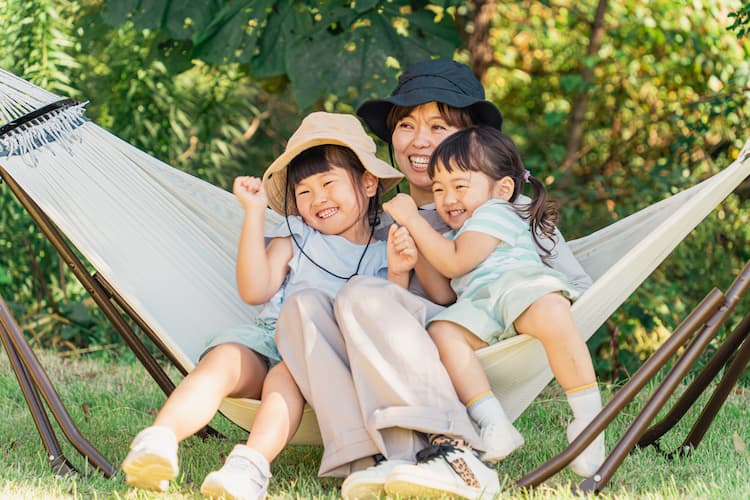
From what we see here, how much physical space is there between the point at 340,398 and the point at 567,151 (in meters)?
3.55

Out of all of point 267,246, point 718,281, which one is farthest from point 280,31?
point 718,281

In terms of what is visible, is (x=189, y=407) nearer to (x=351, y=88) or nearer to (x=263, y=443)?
(x=263, y=443)

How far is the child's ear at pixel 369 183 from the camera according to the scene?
2.50 metres

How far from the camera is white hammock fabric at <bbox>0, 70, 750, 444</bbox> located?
221cm

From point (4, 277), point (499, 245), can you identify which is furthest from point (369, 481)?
point (4, 277)

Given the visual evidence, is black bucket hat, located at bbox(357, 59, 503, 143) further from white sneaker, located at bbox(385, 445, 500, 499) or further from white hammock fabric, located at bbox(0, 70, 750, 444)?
white sneaker, located at bbox(385, 445, 500, 499)

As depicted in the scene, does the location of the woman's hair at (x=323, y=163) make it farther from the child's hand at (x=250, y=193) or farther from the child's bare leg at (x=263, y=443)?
the child's bare leg at (x=263, y=443)

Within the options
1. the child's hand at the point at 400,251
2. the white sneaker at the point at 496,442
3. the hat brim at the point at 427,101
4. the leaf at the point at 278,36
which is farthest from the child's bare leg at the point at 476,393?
the leaf at the point at 278,36

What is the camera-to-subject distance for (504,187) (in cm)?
231

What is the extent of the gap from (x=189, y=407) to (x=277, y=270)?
1.59ft

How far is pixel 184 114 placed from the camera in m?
4.70

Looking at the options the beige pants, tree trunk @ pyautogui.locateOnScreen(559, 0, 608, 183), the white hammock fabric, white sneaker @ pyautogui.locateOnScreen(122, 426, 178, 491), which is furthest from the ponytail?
tree trunk @ pyautogui.locateOnScreen(559, 0, 608, 183)

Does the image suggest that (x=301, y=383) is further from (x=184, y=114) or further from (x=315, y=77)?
(x=184, y=114)

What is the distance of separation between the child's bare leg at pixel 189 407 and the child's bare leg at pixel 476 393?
1.38ft
